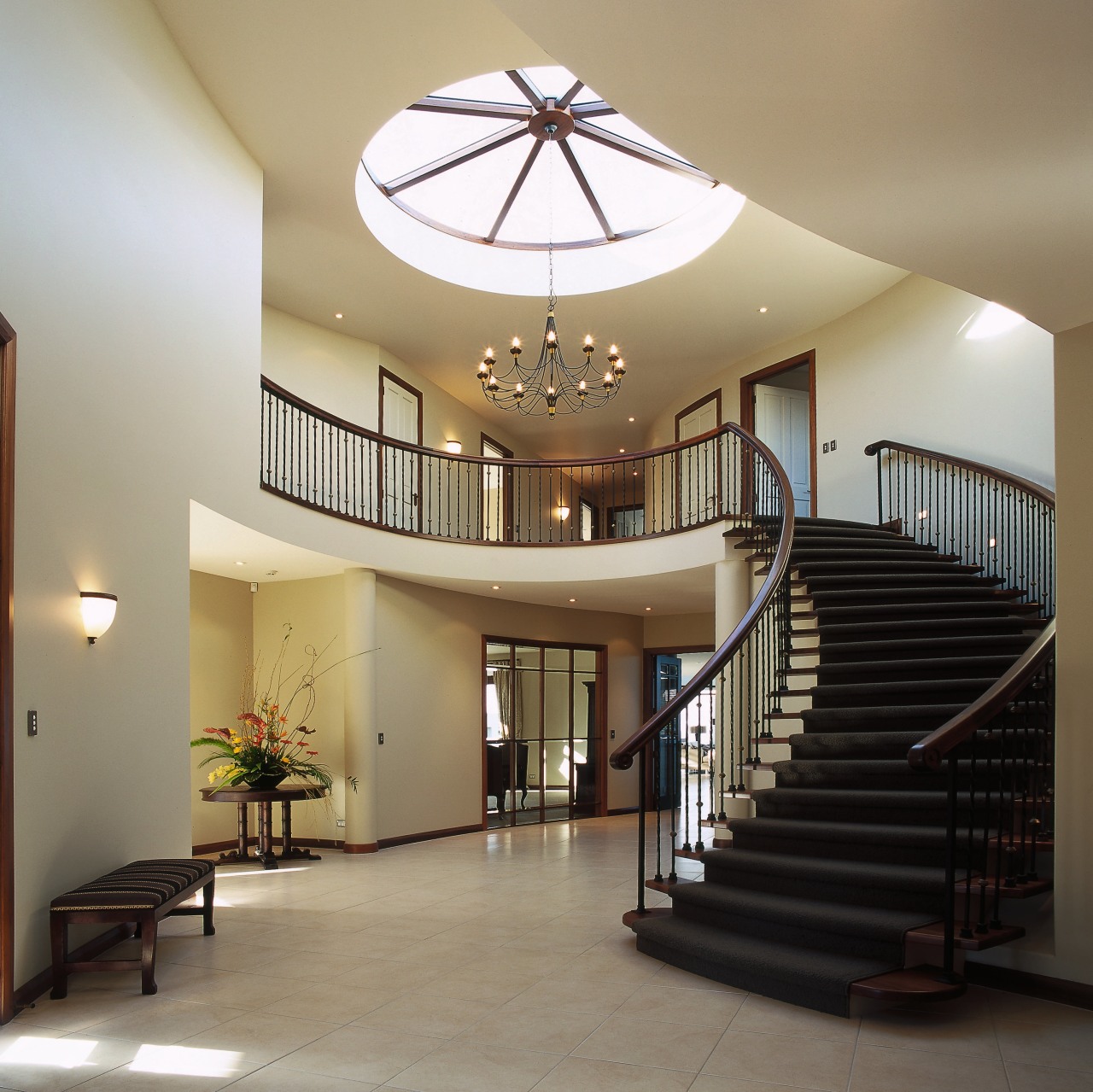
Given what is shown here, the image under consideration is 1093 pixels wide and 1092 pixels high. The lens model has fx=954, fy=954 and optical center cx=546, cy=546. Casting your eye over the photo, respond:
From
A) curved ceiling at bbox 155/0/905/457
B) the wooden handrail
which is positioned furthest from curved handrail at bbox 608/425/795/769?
curved ceiling at bbox 155/0/905/457

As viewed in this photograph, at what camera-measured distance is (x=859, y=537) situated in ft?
28.1

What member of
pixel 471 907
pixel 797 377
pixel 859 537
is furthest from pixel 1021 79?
pixel 797 377

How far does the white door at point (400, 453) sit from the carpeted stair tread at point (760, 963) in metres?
6.49

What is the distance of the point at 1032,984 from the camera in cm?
407

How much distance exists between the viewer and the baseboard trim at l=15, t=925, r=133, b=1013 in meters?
3.99

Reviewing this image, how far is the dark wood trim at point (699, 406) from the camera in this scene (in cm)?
1220

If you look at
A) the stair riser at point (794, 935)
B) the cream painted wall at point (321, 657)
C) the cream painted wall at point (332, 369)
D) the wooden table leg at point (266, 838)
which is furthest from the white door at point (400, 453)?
the stair riser at point (794, 935)

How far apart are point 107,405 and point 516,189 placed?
18.2 ft

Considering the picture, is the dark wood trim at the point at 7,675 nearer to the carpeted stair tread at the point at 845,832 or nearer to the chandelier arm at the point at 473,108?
the carpeted stair tread at the point at 845,832

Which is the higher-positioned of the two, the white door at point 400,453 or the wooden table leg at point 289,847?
the white door at point 400,453

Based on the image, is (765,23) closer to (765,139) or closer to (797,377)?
(765,139)

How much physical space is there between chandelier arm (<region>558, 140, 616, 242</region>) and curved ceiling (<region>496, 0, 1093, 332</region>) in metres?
5.86

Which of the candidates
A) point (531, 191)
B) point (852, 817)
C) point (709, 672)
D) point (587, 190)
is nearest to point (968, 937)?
point (852, 817)

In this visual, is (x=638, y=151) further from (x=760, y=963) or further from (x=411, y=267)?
(x=760, y=963)
